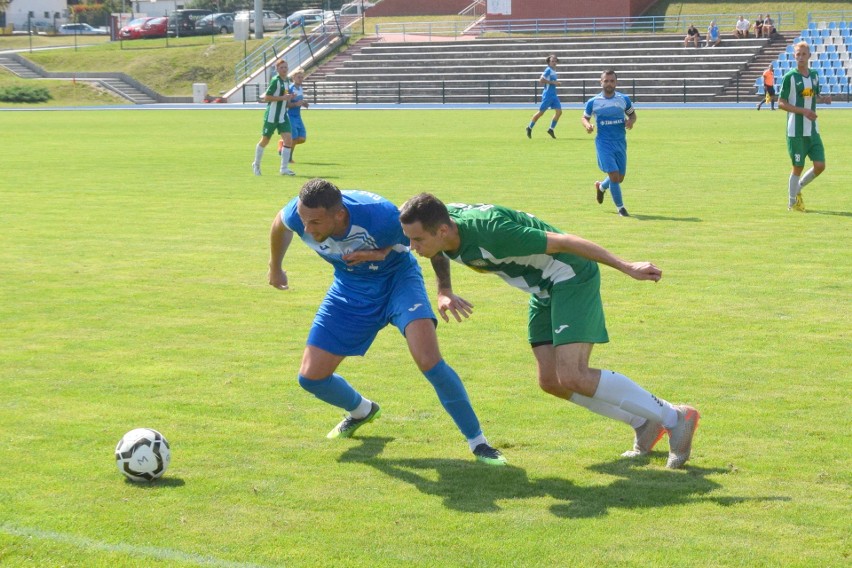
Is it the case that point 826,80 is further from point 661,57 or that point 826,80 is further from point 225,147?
point 225,147

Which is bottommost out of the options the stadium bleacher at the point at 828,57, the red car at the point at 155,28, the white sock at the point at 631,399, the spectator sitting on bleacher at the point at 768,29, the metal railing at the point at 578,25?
the white sock at the point at 631,399

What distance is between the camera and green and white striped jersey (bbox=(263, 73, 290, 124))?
22.5 metres

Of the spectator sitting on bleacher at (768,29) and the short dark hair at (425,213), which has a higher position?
the spectator sitting on bleacher at (768,29)

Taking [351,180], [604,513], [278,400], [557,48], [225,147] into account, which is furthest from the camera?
[557,48]

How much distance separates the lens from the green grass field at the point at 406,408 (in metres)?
5.32

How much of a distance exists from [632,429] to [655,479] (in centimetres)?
85

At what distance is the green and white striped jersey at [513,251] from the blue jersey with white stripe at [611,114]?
34.4ft

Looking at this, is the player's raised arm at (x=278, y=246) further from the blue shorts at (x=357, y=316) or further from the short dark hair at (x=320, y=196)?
the short dark hair at (x=320, y=196)

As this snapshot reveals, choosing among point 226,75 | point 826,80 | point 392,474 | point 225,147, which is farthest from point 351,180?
point 226,75

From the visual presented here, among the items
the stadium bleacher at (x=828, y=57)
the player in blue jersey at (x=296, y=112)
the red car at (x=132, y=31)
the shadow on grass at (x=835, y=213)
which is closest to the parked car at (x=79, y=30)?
the red car at (x=132, y=31)

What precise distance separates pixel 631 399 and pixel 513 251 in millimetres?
1095

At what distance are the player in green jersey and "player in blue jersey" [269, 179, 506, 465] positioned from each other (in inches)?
15.2

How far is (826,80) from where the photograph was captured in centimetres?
4850

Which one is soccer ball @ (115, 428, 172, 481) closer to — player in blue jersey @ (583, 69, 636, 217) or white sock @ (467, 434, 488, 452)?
white sock @ (467, 434, 488, 452)
